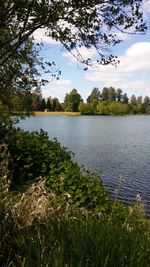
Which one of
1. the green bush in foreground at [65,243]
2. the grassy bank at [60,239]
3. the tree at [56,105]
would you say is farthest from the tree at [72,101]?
the green bush in foreground at [65,243]

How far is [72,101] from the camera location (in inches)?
7170

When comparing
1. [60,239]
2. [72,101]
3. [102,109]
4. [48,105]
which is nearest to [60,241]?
[60,239]

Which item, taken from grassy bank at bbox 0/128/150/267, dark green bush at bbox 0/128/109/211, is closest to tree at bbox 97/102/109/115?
dark green bush at bbox 0/128/109/211

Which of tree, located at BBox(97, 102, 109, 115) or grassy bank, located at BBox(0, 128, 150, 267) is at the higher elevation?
grassy bank, located at BBox(0, 128, 150, 267)

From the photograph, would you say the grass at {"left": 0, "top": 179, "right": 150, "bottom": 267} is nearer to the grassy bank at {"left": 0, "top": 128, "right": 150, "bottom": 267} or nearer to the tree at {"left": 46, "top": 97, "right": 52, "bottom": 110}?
the grassy bank at {"left": 0, "top": 128, "right": 150, "bottom": 267}

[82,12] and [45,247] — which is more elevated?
[82,12]

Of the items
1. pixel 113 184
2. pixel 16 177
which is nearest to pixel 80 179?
pixel 16 177

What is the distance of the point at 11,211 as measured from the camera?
4.78 meters

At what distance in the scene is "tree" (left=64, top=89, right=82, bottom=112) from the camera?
184 metres

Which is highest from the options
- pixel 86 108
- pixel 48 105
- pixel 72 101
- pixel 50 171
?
pixel 72 101

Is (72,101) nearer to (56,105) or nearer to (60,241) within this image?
(56,105)

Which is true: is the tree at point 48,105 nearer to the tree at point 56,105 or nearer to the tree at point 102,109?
the tree at point 56,105

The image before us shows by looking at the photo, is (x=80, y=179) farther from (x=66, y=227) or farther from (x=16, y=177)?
(x=66, y=227)

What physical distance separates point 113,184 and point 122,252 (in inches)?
765
